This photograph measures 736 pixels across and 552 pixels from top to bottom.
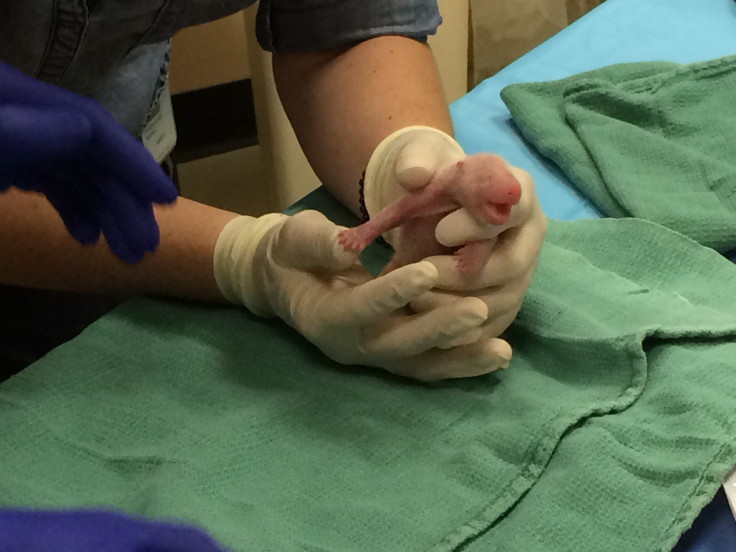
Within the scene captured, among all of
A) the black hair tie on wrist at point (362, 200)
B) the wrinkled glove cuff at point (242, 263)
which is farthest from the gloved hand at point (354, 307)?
the black hair tie on wrist at point (362, 200)

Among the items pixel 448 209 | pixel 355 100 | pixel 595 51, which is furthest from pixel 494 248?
pixel 595 51

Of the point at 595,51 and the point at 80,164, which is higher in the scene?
the point at 80,164

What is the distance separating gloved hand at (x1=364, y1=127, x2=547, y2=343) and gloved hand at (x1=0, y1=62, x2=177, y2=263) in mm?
190

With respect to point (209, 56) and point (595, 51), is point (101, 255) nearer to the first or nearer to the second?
point (595, 51)

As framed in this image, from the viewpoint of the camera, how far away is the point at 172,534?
33 cm

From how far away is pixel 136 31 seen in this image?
75 cm

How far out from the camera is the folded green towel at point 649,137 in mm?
778

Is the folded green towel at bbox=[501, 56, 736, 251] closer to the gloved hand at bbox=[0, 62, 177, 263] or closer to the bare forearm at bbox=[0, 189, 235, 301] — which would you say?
the bare forearm at bbox=[0, 189, 235, 301]

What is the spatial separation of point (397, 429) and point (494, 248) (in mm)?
149

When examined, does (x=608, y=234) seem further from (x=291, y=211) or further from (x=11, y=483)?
(x=11, y=483)

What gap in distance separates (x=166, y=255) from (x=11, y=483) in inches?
9.0

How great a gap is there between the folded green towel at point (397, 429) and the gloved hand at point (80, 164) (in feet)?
0.51

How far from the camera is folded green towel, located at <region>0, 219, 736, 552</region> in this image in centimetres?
50

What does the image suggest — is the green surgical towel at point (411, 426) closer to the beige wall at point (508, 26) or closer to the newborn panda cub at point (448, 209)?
the newborn panda cub at point (448, 209)
